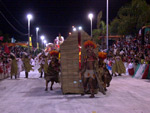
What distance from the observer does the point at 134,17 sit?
38875mm

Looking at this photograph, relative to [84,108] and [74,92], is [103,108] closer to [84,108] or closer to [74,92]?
[84,108]

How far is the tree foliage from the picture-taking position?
36031 millimetres

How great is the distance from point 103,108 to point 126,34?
34.3 m

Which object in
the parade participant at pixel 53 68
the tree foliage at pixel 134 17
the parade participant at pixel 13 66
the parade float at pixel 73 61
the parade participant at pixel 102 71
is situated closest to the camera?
the parade float at pixel 73 61

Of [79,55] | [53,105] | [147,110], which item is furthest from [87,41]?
[147,110]

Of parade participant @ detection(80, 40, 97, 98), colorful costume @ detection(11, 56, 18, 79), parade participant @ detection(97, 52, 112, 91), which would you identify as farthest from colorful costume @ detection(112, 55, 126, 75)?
parade participant @ detection(80, 40, 97, 98)

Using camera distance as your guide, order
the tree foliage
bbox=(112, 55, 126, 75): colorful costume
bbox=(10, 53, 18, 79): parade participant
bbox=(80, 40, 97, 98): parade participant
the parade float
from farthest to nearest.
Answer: the tree foliage < bbox=(112, 55, 126, 75): colorful costume < bbox=(10, 53, 18, 79): parade participant < the parade float < bbox=(80, 40, 97, 98): parade participant

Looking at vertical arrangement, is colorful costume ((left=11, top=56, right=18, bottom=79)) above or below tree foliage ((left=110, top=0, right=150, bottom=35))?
below

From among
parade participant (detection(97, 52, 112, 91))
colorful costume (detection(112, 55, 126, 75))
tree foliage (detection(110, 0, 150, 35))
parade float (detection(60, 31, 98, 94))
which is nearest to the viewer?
parade float (detection(60, 31, 98, 94))

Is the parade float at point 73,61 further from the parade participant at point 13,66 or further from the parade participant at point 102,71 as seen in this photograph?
the parade participant at point 13,66

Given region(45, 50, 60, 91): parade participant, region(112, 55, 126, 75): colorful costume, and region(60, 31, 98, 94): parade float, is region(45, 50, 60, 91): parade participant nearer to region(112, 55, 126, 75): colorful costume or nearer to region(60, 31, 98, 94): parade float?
region(60, 31, 98, 94): parade float

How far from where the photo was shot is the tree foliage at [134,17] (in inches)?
1419

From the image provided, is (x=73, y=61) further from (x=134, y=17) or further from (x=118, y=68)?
(x=134, y=17)

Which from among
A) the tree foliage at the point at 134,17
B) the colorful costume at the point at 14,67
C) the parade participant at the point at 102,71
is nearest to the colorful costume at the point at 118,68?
the colorful costume at the point at 14,67
